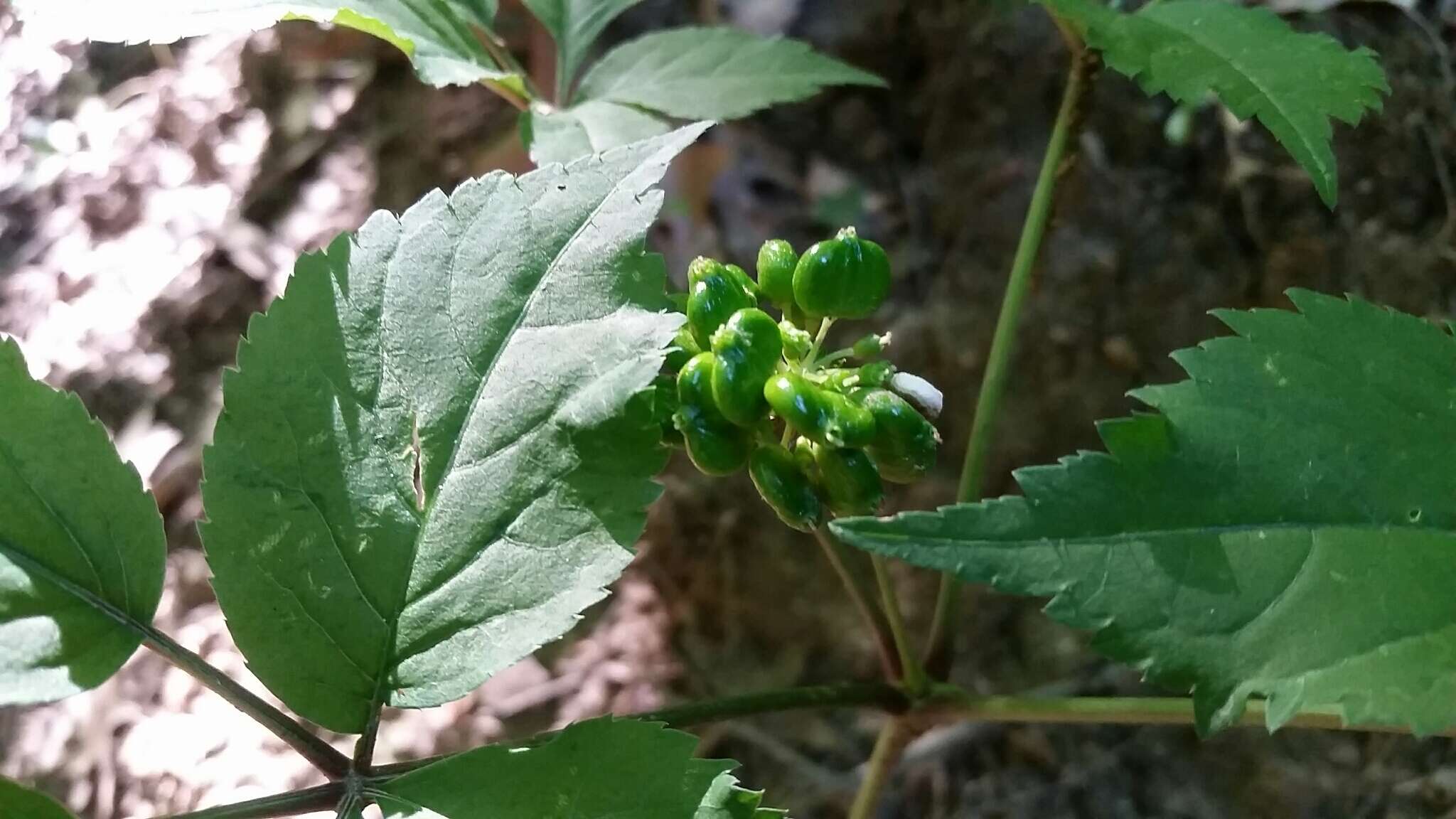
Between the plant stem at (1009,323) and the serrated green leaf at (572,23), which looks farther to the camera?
the serrated green leaf at (572,23)

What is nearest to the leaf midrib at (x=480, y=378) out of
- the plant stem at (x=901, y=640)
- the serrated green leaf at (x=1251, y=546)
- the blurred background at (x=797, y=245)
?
the serrated green leaf at (x=1251, y=546)

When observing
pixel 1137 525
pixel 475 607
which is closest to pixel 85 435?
pixel 475 607

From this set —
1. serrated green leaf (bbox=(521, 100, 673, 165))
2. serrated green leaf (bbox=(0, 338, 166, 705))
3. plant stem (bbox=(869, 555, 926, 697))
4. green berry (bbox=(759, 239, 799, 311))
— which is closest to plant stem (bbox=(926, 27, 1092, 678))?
plant stem (bbox=(869, 555, 926, 697))

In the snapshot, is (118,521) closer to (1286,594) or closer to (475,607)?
(475,607)

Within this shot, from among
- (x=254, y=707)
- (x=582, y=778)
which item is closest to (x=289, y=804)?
(x=254, y=707)

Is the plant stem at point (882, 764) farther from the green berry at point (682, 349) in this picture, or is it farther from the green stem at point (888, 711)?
the green berry at point (682, 349)

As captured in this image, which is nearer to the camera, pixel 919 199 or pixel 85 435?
pixel 85 435
